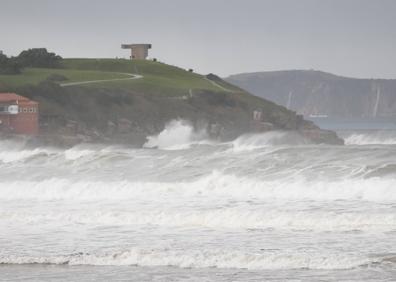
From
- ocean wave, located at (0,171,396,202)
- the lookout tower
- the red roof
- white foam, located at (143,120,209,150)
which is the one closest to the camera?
ocean wave, located at (0,171,396,202)

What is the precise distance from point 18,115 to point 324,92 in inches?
5166

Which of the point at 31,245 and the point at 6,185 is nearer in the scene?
the point at 31,245

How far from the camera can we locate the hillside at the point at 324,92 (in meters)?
179

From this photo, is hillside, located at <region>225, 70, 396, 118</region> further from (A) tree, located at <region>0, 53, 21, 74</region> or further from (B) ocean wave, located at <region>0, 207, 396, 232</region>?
(B) ocean wave, located at <region>0, 207, 396, 232</region>

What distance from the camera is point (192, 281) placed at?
1580 centimetres

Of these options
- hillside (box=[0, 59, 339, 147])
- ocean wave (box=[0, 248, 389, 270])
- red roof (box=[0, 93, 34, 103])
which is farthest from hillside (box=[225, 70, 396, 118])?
ocean wave (box=[0, 248, 389, 270])

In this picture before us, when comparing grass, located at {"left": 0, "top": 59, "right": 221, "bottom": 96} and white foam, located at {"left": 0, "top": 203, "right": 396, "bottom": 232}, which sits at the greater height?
grass, located at {"left": 0, "top": 59, "right": 221, "bottom": 96}

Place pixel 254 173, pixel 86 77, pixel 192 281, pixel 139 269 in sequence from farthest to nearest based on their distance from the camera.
Result: pixel 86 77, pixel 254 173, pixel 139 269, pixel 192 281

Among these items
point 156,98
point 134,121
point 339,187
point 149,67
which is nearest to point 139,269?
point 339,187

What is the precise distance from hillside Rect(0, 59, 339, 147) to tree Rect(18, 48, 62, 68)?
13.7ft

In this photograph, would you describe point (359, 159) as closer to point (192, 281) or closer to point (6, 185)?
point (6, 185)

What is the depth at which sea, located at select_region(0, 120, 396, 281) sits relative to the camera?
1681cm

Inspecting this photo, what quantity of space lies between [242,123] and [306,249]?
58.7 meters

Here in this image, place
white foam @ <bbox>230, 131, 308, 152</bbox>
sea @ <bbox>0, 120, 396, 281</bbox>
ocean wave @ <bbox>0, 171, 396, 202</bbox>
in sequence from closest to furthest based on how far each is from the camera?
sea @ <bbox>0, 120, 396, 281</bbox> → ocean wave @ <bbox>0, 171, 396, 202</bbox> → white foam @ <bbox>230, 131, 308, 152</bbox>
